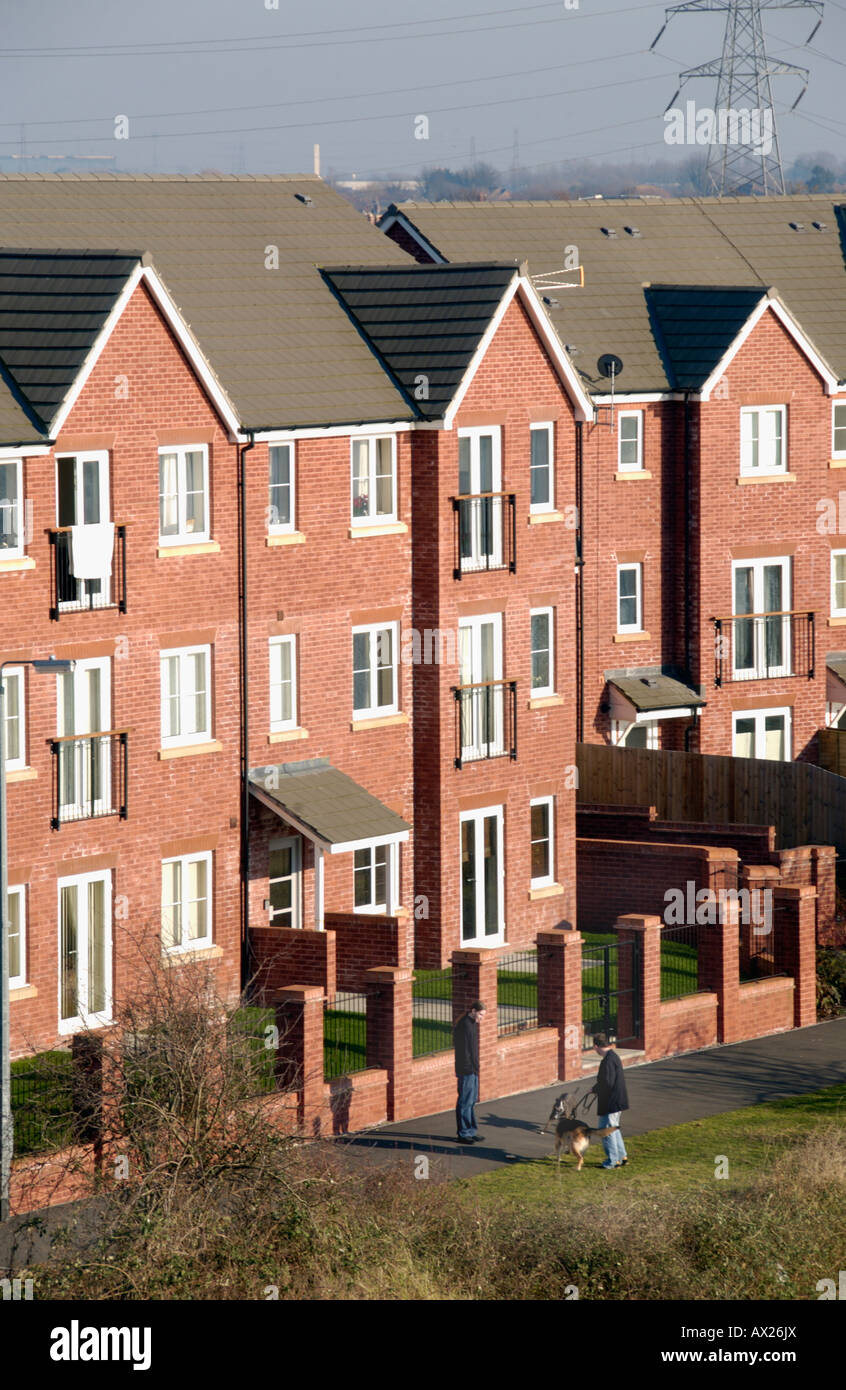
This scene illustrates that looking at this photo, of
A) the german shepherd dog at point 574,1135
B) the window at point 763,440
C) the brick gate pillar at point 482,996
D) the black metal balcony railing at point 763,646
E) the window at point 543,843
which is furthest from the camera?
the black metal balcony railing at point 763,646

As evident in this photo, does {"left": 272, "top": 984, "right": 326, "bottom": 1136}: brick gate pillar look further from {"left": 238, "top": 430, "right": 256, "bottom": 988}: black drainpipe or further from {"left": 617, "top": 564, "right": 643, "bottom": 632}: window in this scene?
{"left": 617, "top": 564, "right": 643, "bottom": 632}: window

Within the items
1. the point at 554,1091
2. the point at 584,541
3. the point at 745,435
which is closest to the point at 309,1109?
the point at 554,1091

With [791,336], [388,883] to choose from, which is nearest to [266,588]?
[388,883]

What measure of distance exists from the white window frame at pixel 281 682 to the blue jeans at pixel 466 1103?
832 centimetres

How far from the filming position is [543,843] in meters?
41.8

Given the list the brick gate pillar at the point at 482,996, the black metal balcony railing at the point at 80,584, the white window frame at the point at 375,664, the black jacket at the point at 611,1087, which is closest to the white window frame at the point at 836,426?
the white window frame at the point at 375,664

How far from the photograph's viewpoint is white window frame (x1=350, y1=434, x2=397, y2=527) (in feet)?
127

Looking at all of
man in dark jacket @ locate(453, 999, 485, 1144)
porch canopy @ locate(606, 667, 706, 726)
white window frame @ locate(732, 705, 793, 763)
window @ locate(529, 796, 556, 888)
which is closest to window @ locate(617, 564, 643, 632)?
porch canopy @ locate(606, 667, 706, 726)

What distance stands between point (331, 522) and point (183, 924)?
22.1 feet

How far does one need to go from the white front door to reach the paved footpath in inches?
208

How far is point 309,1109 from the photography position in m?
30.9

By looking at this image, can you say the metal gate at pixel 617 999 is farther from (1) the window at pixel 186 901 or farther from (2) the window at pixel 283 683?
(2) the window at pixel 283 683

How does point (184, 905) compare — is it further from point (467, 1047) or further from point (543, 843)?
point (543, 843)

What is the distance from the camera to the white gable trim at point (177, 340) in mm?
33875
